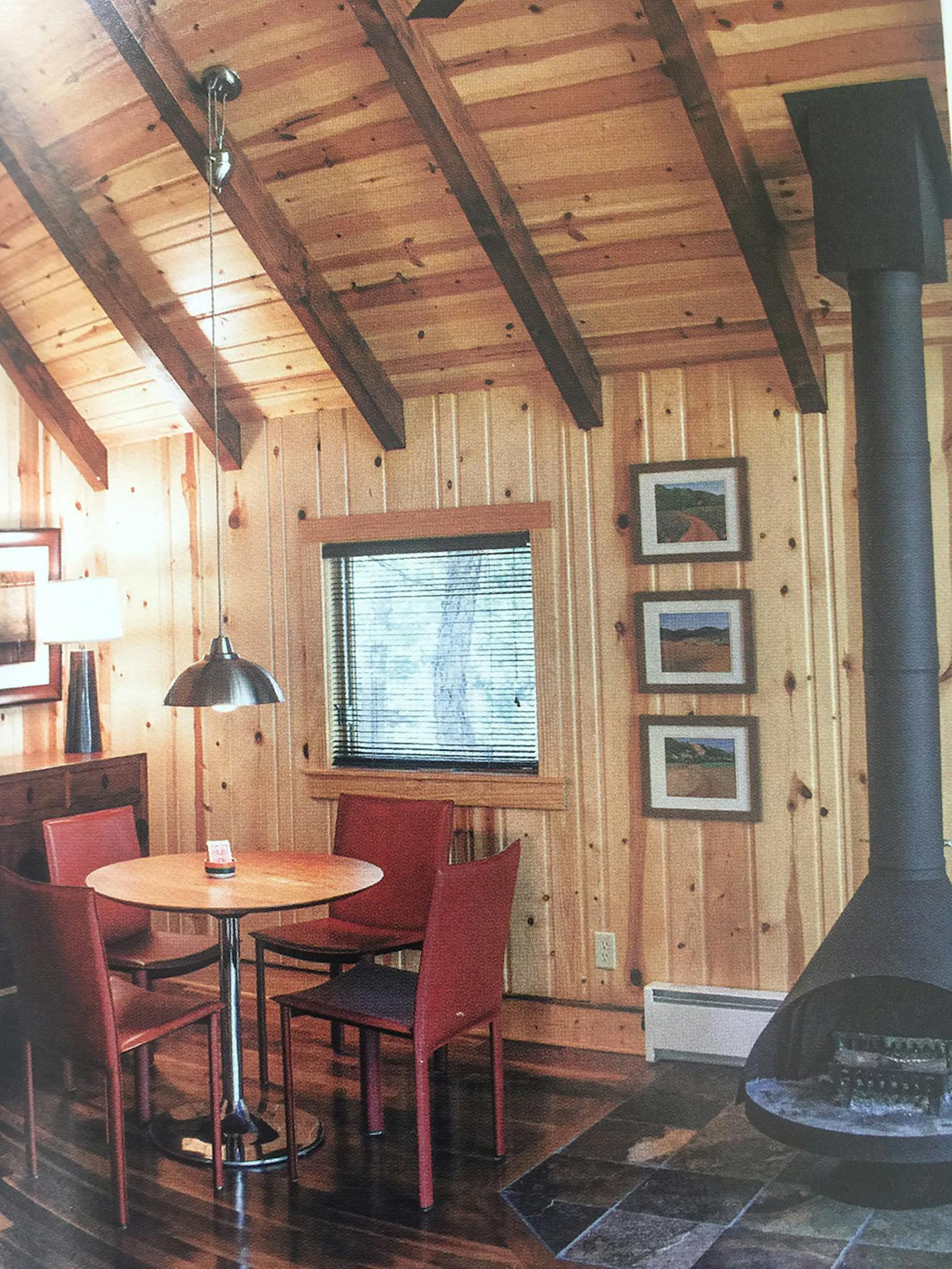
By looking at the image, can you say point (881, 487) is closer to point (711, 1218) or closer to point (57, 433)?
point (711, 1218)

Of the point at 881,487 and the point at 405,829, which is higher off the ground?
the point at 881,487

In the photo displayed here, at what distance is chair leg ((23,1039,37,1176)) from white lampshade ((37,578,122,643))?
1.83m

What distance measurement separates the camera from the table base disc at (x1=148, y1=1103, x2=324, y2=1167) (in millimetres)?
3617

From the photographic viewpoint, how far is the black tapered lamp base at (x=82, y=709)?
5.24 m

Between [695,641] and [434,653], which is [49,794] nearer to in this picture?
[434,653]

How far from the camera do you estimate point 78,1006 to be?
3.35m

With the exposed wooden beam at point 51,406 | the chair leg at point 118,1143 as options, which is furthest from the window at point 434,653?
the chair leg at point 118,1143

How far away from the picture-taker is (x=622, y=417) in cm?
438

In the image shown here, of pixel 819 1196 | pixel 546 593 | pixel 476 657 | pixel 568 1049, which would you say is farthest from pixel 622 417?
pixel 819 1196

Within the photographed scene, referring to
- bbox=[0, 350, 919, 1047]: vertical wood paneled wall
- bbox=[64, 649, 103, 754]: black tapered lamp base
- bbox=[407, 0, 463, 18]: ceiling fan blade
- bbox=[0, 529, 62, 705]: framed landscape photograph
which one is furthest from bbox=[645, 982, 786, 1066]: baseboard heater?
bbox=[407, 0, 463, 18]: ceiling fan blade

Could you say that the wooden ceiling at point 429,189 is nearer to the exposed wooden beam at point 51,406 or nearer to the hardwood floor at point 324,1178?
the exposed wooden beam at point 51,406

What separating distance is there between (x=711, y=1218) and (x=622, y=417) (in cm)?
251

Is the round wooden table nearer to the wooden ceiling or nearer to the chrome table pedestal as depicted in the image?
the chrome table pedestal

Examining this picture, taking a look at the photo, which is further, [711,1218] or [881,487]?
[881,487]
